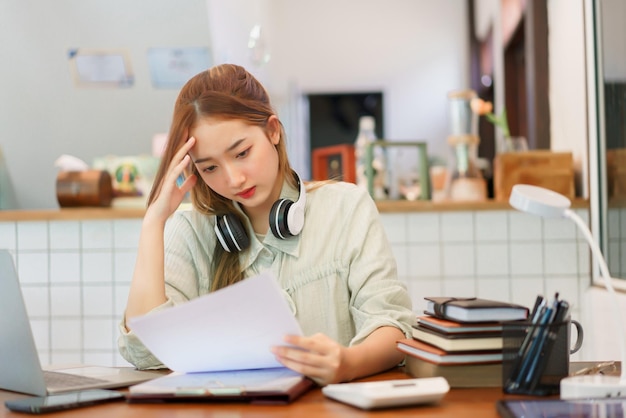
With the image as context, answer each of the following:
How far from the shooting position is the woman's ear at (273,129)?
1.71 metres

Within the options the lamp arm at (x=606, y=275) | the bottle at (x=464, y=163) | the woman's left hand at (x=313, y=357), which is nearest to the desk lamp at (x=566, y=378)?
the lamp arm at (x=606, y=275)

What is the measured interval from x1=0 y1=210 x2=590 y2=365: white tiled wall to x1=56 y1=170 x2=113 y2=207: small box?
0.08 m

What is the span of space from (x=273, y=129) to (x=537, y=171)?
5.31 ft

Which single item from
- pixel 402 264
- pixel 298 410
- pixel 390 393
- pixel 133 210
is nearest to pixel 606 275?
pixel 390 393

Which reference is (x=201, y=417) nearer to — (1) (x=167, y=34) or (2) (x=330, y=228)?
(2) (x=330, y=228)

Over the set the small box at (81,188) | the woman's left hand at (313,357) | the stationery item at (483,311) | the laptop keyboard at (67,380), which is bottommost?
the laptop keyboard at (67,380)

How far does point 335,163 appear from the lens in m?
3.37

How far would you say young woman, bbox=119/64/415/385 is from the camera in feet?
5.22

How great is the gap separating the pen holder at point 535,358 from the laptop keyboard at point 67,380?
0.63 metres

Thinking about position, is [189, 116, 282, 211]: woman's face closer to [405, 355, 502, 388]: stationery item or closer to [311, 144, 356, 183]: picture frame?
[405, 355, 502, 388]: stationery item

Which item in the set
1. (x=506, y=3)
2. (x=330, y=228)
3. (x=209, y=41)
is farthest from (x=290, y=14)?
(x=330, y=228)

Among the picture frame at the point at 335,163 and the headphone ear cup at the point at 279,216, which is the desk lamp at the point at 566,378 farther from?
the picture frame at the point at 335,163

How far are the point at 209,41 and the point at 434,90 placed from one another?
13.4ft

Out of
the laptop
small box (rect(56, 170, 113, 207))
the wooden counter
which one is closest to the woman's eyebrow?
the laptop
